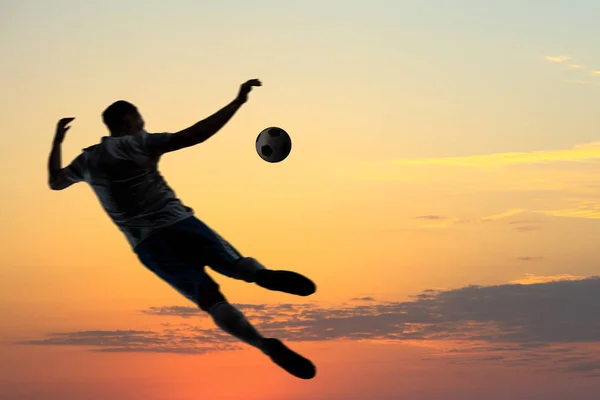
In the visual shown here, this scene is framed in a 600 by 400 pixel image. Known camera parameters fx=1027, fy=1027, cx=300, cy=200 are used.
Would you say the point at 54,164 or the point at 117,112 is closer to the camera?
the point at 117,112

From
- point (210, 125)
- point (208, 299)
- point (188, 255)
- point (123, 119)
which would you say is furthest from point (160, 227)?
point (210, 125)

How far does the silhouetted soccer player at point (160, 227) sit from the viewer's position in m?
12.7

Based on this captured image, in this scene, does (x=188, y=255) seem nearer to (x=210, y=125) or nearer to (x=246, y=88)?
(x=210, y=125)

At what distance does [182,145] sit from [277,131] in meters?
2.00

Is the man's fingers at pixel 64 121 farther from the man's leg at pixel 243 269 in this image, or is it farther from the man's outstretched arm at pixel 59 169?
the man's leg at pixel 243 269

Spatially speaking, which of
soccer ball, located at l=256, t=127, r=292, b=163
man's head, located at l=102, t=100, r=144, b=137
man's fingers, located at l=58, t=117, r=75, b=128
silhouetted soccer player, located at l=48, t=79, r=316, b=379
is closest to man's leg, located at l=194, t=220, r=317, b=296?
silhouetted soccer player, located at l=48, t=79, r=316, b=379

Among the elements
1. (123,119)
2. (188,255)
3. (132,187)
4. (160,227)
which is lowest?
(188,255)

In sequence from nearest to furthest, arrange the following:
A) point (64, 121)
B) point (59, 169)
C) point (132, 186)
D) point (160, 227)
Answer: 1. point (132, 186)
2. point (160, 227)
3. point (59, 169)
4. point (64, 121)

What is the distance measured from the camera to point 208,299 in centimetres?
1302

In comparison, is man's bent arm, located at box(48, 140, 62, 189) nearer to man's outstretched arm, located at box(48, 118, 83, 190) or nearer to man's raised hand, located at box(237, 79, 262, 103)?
man's outstretched arm, located at box(48, 118, 83, 190)

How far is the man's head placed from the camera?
13.0m

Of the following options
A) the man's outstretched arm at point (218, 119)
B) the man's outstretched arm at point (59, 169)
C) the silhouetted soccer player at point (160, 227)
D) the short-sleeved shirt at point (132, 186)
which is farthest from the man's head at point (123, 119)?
the man's outstretched arm at point (218, 119)

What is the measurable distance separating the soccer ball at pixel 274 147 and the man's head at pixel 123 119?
69.1 inches

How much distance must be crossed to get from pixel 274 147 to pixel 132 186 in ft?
6.77
